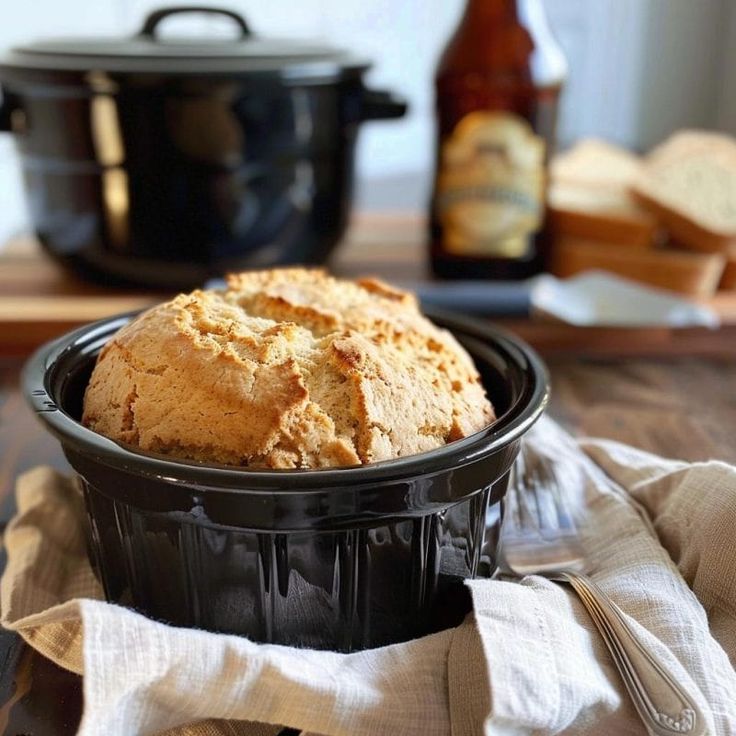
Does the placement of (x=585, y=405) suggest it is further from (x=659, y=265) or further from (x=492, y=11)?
(x=492, y=11)

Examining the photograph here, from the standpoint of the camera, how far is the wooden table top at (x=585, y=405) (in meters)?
0.66

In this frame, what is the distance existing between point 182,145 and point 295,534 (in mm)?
867

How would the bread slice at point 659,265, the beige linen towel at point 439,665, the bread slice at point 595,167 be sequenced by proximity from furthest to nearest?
1. the bread slice at point 595,167
2. the bread slice at point 659,265
3. the beige linen towel at point 439,665

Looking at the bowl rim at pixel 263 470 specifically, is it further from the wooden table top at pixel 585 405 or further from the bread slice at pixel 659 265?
the bread slice at pixel 659 265

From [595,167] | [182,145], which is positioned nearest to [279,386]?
[182,145]

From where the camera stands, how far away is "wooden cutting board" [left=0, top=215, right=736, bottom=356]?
139cm

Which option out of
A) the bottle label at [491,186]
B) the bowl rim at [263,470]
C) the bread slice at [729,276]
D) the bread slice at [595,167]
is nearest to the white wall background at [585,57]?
the bread slice at [595,167]

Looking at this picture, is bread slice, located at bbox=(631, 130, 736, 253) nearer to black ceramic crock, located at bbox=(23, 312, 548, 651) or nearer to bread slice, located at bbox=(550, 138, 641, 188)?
bread slice, located at bbox=(550, 138, 641, 188)

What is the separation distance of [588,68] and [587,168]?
3.02ft

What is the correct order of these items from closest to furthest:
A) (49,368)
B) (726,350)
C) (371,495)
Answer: (371,495) → (49,368) → (726,350)

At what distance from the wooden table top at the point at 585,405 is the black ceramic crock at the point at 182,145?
0.16 metres

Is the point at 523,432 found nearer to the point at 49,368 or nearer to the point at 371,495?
the point at 371,495

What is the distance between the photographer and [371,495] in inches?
23.9

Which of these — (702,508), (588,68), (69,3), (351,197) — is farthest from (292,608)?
(588,68)
